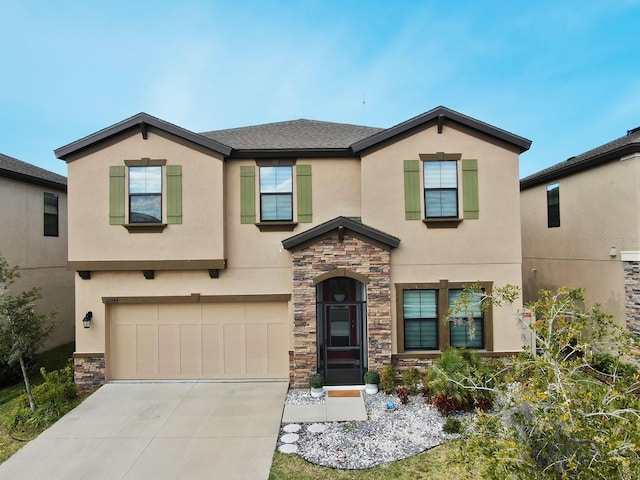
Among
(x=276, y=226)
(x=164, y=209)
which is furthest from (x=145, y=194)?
(x=276, y=226)

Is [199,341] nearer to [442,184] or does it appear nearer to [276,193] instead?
[276,193]

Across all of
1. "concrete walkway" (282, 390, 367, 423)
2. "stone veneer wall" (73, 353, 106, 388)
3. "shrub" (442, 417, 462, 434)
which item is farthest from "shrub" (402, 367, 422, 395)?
"stone veneer wall" (73, 353, 106, 388)

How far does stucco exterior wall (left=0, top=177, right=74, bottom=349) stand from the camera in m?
11.5

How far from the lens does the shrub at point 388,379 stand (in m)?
8.82

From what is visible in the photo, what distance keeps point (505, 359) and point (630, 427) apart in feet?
22.2

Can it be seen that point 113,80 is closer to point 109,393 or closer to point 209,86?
point 209,86

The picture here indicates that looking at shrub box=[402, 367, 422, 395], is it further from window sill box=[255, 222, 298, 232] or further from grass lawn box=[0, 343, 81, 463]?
grass lawn box=[0, 343, 81, 463]

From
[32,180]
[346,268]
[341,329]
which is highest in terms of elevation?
[32,180]

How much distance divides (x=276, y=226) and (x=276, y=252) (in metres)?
0.72

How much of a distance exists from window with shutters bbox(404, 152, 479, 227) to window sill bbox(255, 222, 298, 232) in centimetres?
319

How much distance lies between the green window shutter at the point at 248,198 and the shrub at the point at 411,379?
18.7 ft

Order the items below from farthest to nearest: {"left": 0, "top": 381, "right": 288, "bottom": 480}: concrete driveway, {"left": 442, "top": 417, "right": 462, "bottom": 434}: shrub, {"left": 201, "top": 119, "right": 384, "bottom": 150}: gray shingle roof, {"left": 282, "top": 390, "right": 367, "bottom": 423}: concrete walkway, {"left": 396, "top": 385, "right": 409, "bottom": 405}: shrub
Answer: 1. {"left": 201, "top": 119, "right": 384, "bottom": 150}: gray shingle roof
2. {"left": 396, "top": 385, "right": 409, "bottom": 405}: shrub
3. {"left": 282, "top": 390, "right": 367, "bottom": 423}: concrete walkway
4. {"left": 442, "top": 417, "right": 462, "bottom": 434}: shrub
5. {"left": 0, "top": 381, "right": 288, "bottom": 480}: concrete driveway

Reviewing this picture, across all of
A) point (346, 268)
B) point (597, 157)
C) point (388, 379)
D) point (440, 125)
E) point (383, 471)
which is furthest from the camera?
point (597, 157)

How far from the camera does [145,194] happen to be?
959 cm
